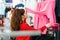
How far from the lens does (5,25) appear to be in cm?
116

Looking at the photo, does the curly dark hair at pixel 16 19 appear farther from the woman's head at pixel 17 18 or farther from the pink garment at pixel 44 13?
the pink garment at pixel 44 13

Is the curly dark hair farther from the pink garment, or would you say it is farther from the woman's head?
the pink garment

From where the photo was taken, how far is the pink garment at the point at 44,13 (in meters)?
1.15

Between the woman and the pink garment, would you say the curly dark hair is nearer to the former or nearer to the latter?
the woman

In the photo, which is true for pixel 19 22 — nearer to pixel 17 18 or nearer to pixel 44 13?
pixel 17 18

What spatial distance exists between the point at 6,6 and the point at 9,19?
0.33 ft

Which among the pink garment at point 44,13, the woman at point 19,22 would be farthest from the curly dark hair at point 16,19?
the pink garment at point 44,13

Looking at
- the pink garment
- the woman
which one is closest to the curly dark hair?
the woman

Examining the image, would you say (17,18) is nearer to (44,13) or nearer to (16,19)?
(16,19)

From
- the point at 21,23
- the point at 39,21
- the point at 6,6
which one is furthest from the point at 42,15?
the point at 6,6

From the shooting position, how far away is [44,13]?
116 centimetres

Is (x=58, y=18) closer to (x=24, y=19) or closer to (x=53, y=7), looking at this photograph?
(x=53, y=7)

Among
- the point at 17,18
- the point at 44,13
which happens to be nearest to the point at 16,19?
the point at 17,18

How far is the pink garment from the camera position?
3.76 feet
